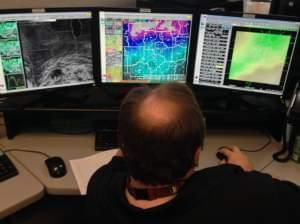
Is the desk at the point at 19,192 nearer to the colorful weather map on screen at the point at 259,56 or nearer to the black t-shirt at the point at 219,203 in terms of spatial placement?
the black t-shirt at the point at 219,203

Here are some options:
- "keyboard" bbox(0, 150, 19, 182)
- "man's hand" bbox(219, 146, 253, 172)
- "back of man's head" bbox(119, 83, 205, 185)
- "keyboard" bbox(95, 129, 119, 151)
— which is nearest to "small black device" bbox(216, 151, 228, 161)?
"man's hand" bbox(219, 146, 253, 172)

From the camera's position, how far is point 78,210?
188 centimetres

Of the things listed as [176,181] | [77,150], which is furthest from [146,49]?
[176,181]

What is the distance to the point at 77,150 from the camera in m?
1.65

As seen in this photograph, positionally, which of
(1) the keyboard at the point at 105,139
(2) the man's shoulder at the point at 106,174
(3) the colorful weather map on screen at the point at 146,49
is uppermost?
(3) the colorful weather map on screen at the point at 146,49

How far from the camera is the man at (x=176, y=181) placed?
2.83 ft

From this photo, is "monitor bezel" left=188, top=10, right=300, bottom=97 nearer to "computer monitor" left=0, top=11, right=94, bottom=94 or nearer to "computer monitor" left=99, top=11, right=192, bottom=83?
"computer monitor" left=99, top=11, right=192, bottom=83

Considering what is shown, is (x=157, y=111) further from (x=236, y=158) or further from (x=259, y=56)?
(x=259, y=56)

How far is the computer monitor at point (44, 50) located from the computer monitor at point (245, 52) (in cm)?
51

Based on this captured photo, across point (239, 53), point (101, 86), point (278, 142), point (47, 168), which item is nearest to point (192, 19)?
point (239, 53)

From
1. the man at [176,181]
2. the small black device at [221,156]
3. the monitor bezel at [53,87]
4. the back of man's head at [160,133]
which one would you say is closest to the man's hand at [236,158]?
the small black device at [221,156]

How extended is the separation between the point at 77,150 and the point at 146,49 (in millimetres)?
531

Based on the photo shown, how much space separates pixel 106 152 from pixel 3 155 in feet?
1.32

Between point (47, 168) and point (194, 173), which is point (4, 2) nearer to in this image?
point (47, 168)
